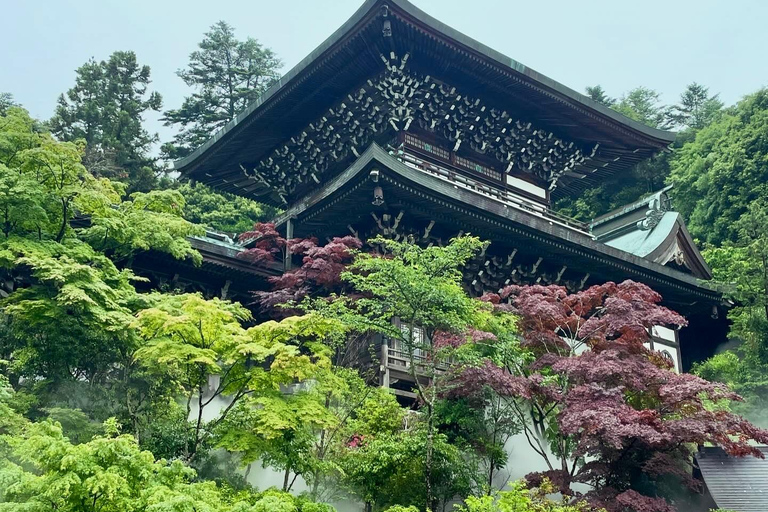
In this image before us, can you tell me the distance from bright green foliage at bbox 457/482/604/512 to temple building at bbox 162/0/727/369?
7.29 metres

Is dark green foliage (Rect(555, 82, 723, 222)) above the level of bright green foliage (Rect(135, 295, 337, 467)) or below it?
above

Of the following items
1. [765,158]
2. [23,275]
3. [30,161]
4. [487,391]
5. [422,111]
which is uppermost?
[765,158]

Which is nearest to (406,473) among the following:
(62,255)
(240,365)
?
(240,365)

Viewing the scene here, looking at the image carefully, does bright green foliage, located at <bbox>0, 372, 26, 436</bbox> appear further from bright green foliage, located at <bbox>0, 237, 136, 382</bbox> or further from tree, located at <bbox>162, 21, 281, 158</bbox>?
tree, located at <bbox>162, 21, 281, 158</bbox>

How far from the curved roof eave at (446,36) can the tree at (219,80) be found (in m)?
19.7

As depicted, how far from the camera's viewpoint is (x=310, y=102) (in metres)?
22.5

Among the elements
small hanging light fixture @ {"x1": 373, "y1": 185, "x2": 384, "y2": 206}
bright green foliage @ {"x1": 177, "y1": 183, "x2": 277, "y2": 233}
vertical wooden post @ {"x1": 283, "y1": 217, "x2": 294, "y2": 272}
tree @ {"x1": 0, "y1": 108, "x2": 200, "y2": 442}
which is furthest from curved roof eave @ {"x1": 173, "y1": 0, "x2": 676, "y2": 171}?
bright green foliage @ {"x1": 177, "y1": 183, "x2": 277, "y2": 233}

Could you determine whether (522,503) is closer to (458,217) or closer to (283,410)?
(283,410)

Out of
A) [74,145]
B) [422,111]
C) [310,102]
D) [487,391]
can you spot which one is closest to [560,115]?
[422,111]

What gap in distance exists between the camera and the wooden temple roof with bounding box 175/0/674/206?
65.4 ft

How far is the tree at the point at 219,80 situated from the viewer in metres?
43.6

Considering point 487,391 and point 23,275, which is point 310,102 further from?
point 487,391

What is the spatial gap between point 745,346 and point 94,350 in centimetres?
1633

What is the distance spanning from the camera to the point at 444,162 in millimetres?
22234
